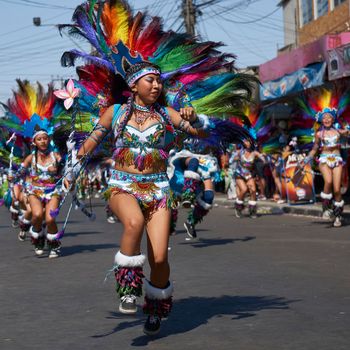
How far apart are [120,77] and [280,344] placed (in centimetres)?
288

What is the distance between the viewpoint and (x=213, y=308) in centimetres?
788

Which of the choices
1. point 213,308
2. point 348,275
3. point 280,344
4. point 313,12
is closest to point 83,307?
point 213,308

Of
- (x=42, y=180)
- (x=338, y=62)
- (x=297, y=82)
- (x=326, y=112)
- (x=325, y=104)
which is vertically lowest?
(x=42, y=180)

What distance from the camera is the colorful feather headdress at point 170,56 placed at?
834 centimetres

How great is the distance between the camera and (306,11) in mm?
35625

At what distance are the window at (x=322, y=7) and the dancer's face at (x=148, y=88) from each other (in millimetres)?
25448

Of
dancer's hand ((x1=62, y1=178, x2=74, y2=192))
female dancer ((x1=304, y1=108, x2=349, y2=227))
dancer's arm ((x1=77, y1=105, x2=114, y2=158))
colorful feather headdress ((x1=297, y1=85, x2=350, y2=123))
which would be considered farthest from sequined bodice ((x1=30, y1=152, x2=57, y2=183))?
dancer's arm ((x1=77, y1=105, x2=114, y2=158))

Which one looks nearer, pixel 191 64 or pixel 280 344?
A: pixel 280 344

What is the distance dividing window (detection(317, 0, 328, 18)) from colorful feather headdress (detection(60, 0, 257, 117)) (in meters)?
23.8

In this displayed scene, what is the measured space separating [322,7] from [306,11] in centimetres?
287

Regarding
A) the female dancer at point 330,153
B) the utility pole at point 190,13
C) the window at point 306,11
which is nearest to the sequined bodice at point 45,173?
the female dancer at point 330,153

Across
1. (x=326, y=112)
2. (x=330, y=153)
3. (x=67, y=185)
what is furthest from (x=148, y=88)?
(x=326, y=112)

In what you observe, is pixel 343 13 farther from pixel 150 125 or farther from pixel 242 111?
pixel 150 125

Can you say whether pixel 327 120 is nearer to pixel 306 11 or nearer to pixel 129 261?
pixel 129 261
